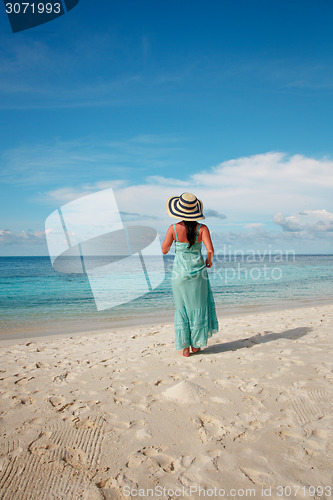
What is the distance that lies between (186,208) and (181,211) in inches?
3.3

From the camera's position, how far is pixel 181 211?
4.30m

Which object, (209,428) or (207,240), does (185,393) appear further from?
(207,240)

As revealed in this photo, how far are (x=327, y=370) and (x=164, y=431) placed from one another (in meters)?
2.33

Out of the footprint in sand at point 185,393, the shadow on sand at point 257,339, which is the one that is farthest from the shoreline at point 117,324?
the footprint in sand at point 185,393

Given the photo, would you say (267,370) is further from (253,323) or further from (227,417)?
(253,323)

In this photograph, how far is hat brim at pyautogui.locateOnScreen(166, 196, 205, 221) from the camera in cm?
428

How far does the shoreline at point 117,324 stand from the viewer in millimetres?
7548

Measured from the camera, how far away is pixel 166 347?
17.3ft

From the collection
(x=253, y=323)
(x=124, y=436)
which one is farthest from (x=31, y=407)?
(x=253, y=323)

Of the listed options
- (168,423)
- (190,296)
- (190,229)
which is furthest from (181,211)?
(168,423)

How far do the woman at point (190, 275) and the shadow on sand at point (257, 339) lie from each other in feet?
1.71

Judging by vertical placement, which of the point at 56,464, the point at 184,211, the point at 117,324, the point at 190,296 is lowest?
the point at 117,324

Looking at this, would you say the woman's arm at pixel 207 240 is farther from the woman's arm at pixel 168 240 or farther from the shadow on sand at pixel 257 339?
the shadow on sand at pixel 257 339

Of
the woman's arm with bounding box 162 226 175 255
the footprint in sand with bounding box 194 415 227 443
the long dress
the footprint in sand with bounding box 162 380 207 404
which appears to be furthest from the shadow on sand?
the footprint in sand with bounding box 194 415 227 443
